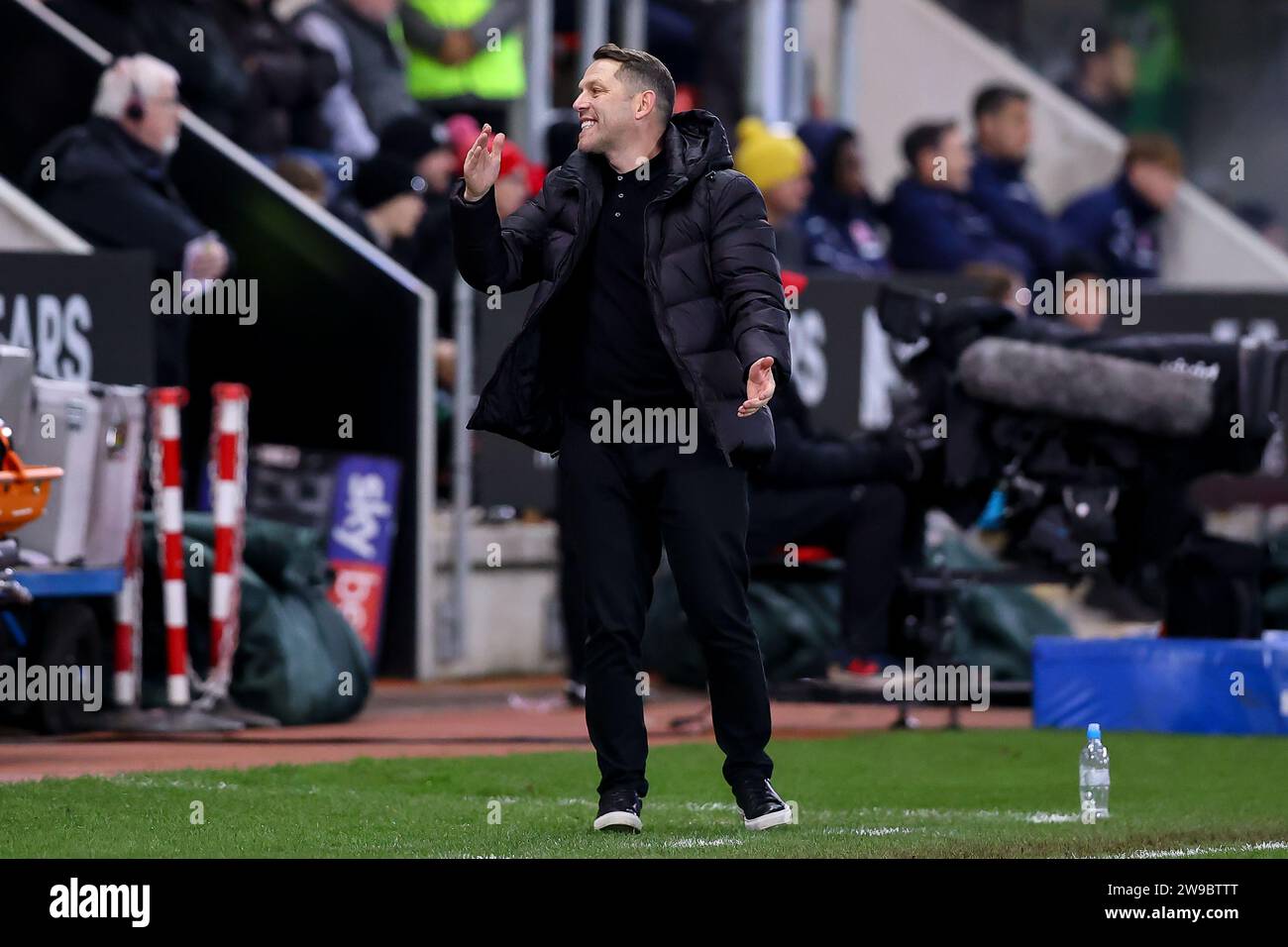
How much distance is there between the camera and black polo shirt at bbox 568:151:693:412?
7453mm

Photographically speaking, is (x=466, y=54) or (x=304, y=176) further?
(x=466, y=54)

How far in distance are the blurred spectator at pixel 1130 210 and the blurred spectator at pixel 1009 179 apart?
29cm

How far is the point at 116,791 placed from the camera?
848 centimetres

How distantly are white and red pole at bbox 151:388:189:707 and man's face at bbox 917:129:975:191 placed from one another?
7723mm

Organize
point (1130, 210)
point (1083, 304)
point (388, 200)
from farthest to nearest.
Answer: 1. point (1130, 210)
2. point (1083, 304)
3. point (388, 200)

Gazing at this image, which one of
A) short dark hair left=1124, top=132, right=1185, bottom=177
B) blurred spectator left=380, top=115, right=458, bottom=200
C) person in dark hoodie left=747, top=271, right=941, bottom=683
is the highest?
short dark hair left=1124, top=132, right=1185, bottom=177

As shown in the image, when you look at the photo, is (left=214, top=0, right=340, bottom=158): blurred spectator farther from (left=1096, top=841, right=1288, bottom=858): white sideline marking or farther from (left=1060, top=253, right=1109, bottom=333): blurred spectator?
(left=1096, top=841, right=1288, bottom=858): white sideline marking

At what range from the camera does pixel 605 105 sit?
24.4 feet

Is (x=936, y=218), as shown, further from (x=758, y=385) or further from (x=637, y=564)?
(x=758, y=385)

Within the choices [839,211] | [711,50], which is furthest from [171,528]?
[711,50]

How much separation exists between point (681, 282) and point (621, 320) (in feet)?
0.64

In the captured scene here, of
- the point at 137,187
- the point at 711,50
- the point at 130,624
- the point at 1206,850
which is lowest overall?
the point at 1206,850

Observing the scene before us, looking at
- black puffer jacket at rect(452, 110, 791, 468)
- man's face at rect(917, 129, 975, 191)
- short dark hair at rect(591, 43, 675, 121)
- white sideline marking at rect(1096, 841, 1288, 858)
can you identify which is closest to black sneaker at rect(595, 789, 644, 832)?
black puffer jacket at rect(452, 110, 791, 468)
